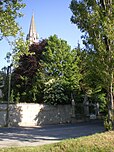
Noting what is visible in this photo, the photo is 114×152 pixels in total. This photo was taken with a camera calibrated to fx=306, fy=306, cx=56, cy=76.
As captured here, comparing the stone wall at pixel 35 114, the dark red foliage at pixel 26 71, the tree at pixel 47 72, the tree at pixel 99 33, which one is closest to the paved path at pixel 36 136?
the tree at pixel 99 33

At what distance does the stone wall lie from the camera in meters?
29.4

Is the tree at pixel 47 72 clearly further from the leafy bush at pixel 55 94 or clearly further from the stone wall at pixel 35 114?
the stone wall at pixel 35 114

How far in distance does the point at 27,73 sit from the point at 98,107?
9990mm

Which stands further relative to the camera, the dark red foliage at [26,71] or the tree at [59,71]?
the dark red foliage at [26,71]

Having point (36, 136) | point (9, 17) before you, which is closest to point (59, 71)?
point (36, 136)

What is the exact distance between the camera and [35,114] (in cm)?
3166

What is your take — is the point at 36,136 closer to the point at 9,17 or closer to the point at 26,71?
the point at 9,17

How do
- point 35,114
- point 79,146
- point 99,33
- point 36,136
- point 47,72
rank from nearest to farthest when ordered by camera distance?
point 79,146 < point 99,33 < point 36,136 < point 35,114 < point 47,72

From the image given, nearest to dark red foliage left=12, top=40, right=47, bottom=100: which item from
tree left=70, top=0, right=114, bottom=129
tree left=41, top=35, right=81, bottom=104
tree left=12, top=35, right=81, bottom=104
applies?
tree left=12, top=35, right=81, bottom=104

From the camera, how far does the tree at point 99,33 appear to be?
16.0 meters

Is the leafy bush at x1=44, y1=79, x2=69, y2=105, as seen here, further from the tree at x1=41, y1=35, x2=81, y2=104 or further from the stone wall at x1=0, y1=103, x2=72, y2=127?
the stone wall at x1=0, y1=103, x2=72, y2=127

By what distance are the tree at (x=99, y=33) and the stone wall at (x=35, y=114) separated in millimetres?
14280

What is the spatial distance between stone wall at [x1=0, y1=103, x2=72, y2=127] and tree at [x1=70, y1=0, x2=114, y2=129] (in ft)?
46.9

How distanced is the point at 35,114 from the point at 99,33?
1701 centimetres
